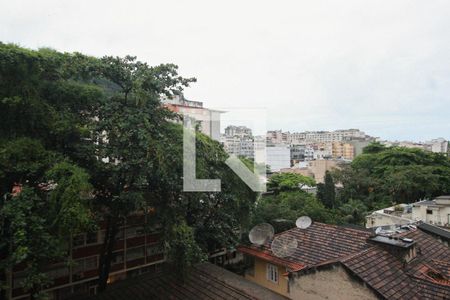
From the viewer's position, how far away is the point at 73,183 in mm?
5797

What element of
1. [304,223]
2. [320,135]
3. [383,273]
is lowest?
[383,273]

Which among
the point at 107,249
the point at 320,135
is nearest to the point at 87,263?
the point at 107,249

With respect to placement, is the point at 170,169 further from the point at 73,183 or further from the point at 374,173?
the point at 374,173

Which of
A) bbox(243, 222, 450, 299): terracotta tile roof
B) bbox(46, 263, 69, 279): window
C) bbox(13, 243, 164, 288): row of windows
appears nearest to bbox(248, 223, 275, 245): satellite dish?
bbox(243, 222, 450, 299): terracotta tile roof

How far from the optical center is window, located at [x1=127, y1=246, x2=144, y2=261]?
11.7 m

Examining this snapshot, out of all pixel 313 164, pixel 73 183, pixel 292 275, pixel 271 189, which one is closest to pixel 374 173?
pixel 313 164

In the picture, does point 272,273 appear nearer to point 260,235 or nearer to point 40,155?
point 260,235

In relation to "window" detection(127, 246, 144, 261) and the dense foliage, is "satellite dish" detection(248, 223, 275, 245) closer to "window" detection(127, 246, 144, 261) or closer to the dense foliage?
"window" detection(127, 246, 144, 261)

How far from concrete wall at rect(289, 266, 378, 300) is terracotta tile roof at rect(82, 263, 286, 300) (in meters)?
0.49

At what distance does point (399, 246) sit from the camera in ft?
21.4

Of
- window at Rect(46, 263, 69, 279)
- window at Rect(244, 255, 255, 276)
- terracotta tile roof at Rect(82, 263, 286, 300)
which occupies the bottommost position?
window at Rect(244, 255, 255, 276)

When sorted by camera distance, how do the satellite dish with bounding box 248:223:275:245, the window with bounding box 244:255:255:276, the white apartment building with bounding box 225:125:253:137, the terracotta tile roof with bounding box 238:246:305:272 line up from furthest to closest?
1. the white apartment building with bounding box 225:125:253:137
2. the window with bounding box 244:255:255:276
3. the satellite dish with bounding box 248:223:275:245
4. the terracotta tile roof with bounding box 238:246:305:272

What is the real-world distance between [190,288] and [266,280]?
3145 millimetres

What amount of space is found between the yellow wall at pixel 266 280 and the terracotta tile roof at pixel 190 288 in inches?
66.5
